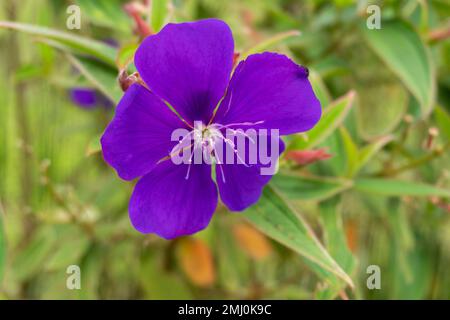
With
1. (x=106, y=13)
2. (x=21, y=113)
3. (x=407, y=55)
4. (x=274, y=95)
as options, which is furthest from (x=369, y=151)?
(x=21, y=113)

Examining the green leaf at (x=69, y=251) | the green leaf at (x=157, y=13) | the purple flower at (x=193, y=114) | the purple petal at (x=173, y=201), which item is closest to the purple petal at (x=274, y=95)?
the purple flower at (x=193, y=114)

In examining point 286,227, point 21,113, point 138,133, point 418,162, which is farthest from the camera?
point 21,113

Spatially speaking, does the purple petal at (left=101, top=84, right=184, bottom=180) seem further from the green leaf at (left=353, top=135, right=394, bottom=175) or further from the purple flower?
the green leaf at (left=353, top=135, right=394, bottom=175)

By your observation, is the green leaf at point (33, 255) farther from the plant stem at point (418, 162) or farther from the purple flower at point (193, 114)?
the plant stem at point (418, 162)

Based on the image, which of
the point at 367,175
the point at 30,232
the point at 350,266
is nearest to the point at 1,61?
the point at 30,232

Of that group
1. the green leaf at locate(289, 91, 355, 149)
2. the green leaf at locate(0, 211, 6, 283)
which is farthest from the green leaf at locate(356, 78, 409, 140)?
the green leaf at locate(0, 211, 6, 283)

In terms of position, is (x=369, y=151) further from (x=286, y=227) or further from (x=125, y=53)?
(x=125, y=53)
